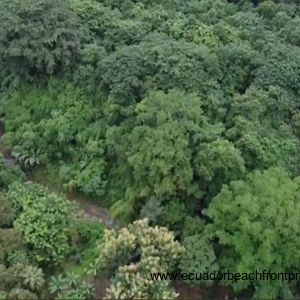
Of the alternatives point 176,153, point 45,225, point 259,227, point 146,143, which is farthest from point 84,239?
point 259,227

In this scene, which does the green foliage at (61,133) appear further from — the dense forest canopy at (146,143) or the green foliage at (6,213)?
the green foliage at (6,213)

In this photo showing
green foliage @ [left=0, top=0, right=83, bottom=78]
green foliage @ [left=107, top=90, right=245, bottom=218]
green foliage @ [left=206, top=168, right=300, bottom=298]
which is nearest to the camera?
green foliage @ [left=206, top=168, right=300, bottom=298]

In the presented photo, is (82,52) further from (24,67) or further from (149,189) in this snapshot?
(149,189)

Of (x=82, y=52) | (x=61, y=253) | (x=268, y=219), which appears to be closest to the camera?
(x=268, y=219)

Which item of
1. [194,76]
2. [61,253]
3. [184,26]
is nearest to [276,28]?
[184,26]

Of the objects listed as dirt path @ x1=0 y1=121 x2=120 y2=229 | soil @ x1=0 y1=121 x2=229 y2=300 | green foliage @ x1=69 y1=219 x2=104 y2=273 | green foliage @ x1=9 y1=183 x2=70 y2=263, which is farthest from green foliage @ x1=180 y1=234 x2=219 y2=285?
green foliage @ x1=9 y1=183 x2=70 y2=263

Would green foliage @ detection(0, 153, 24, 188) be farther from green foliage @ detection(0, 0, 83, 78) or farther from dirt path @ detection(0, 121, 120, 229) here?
green foliage @ detection(0, 0, 83, 78)
